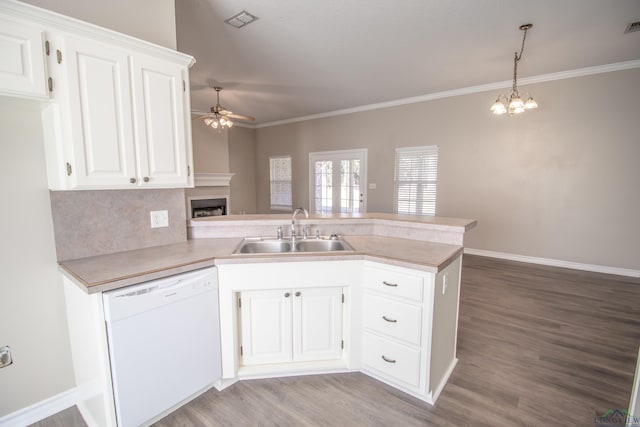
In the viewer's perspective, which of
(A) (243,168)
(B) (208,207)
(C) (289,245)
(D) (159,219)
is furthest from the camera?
(A) (243,168)

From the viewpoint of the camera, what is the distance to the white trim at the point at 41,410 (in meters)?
1.64

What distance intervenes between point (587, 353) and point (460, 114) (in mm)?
3840

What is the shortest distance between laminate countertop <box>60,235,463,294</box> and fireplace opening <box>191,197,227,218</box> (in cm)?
406

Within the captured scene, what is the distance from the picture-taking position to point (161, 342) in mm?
1596

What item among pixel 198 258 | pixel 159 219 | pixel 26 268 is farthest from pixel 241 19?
pixel 26 268

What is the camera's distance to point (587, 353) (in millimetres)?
2287

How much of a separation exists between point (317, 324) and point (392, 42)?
301 centimetres

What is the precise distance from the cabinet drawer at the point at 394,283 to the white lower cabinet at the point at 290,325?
0.25 meters

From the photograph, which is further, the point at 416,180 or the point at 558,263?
the point at 416,180

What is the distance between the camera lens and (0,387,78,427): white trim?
64.7 inches

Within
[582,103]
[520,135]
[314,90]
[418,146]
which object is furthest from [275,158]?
[582,103]

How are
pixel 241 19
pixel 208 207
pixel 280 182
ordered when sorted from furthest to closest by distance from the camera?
pixel 280 182 → pixel 208 207 → pixel 241 19

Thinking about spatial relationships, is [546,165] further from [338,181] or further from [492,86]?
[338,181]

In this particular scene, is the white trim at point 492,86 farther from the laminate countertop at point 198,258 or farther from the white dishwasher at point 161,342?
the white dishwasher at point 161,342
